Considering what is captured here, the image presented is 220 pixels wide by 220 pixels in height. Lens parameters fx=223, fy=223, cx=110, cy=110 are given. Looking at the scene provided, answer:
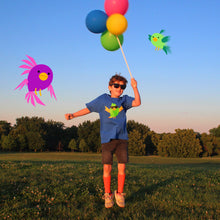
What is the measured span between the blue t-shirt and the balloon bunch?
59.7 inches

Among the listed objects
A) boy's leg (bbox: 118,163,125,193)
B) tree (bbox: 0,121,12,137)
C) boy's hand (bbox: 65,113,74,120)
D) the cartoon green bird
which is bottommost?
boy's leg (bbox: 118,163,125,193)

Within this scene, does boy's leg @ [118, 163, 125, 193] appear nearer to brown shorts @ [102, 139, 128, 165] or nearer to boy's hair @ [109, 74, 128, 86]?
brown shorts @ [102, 139, 128, 165]

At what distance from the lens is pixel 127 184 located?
646 centimetres

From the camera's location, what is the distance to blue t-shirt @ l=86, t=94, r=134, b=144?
4992 mm

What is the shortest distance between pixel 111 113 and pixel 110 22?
2.49 m

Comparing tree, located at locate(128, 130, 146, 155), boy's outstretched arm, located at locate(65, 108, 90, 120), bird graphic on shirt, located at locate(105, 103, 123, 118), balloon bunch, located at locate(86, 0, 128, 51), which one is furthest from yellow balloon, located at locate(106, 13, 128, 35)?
tree, located at locate(128, 130, 146, 155)

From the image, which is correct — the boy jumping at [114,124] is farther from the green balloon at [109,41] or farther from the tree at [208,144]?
the tree at [208,144]

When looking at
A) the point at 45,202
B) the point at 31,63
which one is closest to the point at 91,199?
the point at 45,202

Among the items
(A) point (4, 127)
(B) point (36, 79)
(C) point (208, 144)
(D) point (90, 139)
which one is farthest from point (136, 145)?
(B) point (36, 79)

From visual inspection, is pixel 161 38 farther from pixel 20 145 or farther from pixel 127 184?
pixel 20 145

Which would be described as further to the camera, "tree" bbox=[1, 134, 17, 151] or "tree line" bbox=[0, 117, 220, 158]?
"tree" bbox=[1, 134, 17, 151]

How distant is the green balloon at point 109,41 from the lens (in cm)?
640

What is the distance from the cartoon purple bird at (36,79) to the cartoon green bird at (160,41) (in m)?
3.17

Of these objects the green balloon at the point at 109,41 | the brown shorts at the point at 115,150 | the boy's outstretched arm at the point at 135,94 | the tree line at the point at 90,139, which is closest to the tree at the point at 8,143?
the tree line at the point at 90,139
